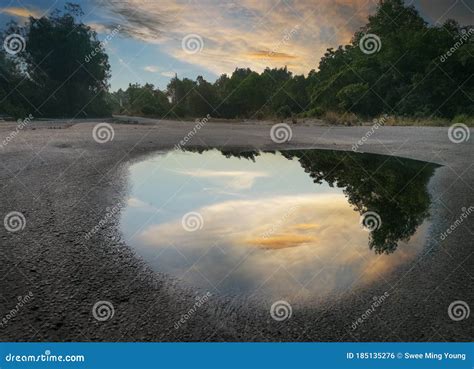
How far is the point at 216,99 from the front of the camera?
157 feet

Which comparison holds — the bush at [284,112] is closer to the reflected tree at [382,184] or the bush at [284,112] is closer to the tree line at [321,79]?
the tree line at [321,79]

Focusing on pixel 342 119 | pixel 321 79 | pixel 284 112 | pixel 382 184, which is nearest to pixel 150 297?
pixel 382 184

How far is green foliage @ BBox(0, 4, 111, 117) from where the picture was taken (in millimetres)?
36906

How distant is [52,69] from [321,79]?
1250 inches

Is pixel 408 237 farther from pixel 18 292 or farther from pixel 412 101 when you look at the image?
pixel 412 101

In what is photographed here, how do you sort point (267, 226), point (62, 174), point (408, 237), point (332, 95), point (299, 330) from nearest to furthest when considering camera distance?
1. point (299, 330)
2. point (408, 237)
3. point (267, 226)
4. point (62, 174)
5. point (332, 95)

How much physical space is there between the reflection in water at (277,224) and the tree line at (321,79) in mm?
21067

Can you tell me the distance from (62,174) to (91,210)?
3.22 metres

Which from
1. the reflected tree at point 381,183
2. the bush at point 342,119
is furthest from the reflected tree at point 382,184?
the bush at point 342,119

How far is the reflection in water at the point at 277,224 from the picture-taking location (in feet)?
13.0

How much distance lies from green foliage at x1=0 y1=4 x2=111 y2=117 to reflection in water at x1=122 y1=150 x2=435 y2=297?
102 feet

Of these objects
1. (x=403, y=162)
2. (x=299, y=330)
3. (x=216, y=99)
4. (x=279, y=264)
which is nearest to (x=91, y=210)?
(x=279, y=264)

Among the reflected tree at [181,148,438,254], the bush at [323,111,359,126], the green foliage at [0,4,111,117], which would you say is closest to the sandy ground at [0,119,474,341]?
the reflected tree at [181,148,438,254]

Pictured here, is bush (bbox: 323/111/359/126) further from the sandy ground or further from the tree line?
the sandy ground
